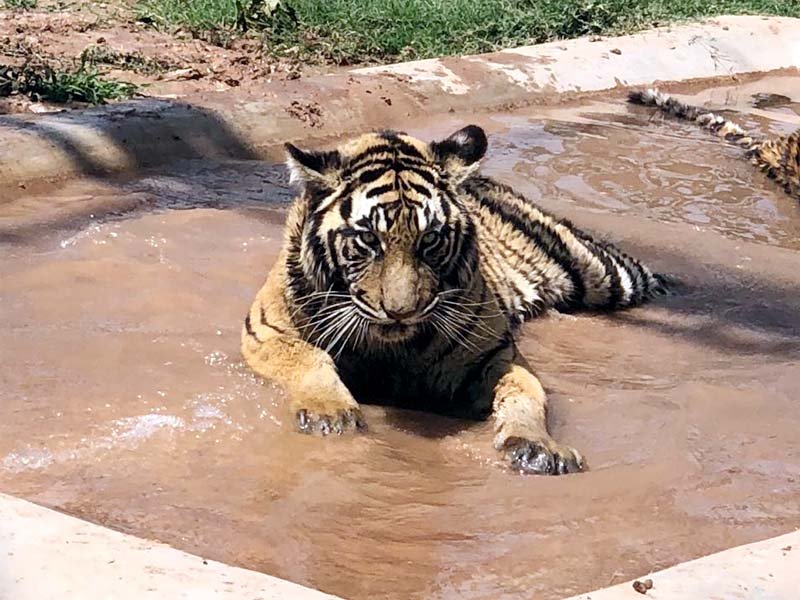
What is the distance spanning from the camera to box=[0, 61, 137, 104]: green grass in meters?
7.83

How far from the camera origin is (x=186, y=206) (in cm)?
650

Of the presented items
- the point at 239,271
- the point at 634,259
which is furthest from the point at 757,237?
the point at 239,271

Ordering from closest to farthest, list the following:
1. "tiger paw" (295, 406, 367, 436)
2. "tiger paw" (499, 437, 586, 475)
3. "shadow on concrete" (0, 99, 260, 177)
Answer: "tiger paw" (499, 437, 586, 475)
"tiger paw" (295, 406, 367, 436)
"shadow on concrete" (0, 99, 260, 177)

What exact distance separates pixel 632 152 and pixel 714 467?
5.09 meters

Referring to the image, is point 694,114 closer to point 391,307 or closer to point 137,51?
point 137,51

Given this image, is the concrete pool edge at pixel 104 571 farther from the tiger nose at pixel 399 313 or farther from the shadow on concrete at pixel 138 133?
the shadow on concrete at pixel 138 133

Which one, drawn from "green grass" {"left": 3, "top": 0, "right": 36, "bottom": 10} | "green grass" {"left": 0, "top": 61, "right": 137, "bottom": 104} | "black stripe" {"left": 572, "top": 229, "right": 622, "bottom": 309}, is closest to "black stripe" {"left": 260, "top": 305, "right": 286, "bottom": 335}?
"black stripe" {"left": 572, "top": 229, "right": 622, "bottom": 309}

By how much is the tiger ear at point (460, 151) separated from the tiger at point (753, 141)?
161 inches

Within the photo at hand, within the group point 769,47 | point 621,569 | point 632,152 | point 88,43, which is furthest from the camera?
point 769,47

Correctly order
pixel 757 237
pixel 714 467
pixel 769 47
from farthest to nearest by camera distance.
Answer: pixel 769 47
pixel 757 237
pixel 714 467

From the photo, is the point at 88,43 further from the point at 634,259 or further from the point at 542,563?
the point at 542,563

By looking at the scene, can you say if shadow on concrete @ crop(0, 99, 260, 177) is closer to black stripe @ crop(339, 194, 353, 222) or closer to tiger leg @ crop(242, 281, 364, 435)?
tiger leg @ crop(242, 281, 364, 435)

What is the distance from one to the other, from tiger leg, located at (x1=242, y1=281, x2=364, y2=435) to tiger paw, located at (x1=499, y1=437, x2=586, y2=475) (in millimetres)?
494

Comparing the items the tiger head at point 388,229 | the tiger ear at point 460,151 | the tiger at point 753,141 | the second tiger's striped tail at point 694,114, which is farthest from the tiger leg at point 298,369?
the second tiger's striped tail at point 694,114
